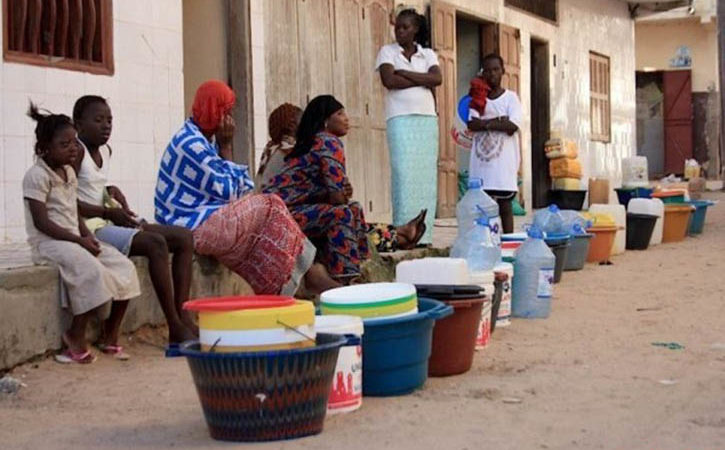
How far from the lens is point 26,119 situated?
7066mm

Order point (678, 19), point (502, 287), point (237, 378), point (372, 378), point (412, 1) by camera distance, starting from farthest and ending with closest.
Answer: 1. point (678, 19)
2. point (412, 1)
3. point (502, 287)
4. point (372, 378)
5. point (237, 378)

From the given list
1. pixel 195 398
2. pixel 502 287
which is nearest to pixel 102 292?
pixel 195 398

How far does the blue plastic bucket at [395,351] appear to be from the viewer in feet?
14.1

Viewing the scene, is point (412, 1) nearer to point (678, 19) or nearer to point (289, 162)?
point (289, 162)

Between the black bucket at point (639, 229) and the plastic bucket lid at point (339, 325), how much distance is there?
7.23 m

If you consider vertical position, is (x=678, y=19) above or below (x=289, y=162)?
above

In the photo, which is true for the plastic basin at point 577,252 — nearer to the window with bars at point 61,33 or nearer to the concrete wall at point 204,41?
the concrete wall at point 204,41

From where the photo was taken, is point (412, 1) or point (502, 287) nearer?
point (502, 287)

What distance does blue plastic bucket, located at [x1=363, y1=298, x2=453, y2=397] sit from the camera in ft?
14.1

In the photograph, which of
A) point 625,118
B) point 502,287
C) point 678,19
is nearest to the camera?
point 502,287

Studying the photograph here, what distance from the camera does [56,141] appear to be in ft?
16.3

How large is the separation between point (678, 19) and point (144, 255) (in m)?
22.8

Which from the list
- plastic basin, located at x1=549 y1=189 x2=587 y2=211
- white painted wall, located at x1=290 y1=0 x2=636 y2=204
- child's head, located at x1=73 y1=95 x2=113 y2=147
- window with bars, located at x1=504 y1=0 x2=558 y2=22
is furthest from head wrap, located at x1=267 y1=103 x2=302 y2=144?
plastic basin, located at x1=549 y1=189 x2=587 y2=211

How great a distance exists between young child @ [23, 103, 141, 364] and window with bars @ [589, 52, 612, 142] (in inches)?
541
